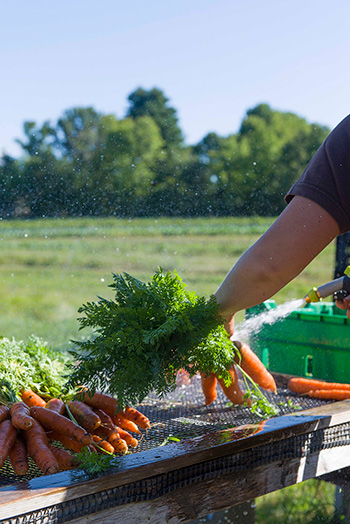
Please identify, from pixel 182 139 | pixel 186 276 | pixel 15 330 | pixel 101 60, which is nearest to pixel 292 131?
pixel 182 139

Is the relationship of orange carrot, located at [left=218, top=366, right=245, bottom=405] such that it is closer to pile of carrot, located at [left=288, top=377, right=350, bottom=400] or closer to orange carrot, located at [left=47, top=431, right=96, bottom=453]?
pile of carrot, located at [left=288, top=377, right=350, bottom=400]

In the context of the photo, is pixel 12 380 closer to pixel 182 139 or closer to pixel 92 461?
pixel 92 461

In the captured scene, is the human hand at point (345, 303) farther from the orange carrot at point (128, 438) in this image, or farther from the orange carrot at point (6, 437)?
the orange carrot at point (6, 437)

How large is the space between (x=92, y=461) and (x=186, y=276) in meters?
22.4

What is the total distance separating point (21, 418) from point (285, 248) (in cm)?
130

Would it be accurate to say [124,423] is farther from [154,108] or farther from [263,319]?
[154,108]

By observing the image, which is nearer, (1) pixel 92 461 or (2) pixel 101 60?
(1) pixel 92 461

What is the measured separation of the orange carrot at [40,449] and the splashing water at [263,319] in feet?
5.91

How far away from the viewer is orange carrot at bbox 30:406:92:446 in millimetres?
2338

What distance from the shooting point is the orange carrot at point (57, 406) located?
2.55 metres

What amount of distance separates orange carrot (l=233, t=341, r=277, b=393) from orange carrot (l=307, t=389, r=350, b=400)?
270mm

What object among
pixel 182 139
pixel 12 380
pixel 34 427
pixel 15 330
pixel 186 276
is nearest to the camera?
pixel 34 427

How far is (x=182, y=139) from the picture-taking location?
3909 cm

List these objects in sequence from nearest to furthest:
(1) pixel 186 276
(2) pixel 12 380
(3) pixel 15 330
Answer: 1. (2) pixel 12 380
2. (3) pixel 15 330
3. (1) pixel 186 276
